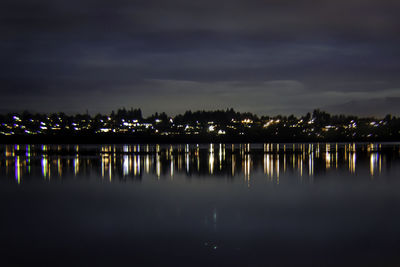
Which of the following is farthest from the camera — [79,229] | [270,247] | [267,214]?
[267,214]

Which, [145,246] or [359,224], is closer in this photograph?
[145,246]

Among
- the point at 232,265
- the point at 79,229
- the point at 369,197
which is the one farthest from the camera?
the point at 369,197

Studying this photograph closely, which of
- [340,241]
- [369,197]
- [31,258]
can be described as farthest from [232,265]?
[369,197]

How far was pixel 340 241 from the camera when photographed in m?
11.8

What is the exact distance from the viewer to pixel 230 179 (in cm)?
2742

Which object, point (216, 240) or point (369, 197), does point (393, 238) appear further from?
point (369, 197)

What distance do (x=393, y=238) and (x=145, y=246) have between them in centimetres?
661

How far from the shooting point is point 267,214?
15.8 meters

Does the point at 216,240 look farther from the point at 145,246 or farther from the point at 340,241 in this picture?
the point at 340,241

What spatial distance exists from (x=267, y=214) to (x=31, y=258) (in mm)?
8260

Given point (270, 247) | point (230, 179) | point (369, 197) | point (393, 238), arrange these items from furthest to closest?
1. point (230, 179)
2. point (369, 197)
3. point (393, 238)
4. point (270, 247)

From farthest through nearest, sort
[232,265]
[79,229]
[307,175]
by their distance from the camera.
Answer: [307,175] → [79,229] → [232,265]

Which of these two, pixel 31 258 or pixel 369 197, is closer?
pixel 31 258

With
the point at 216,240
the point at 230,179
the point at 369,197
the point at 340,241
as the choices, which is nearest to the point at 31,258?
the point at 216,240
